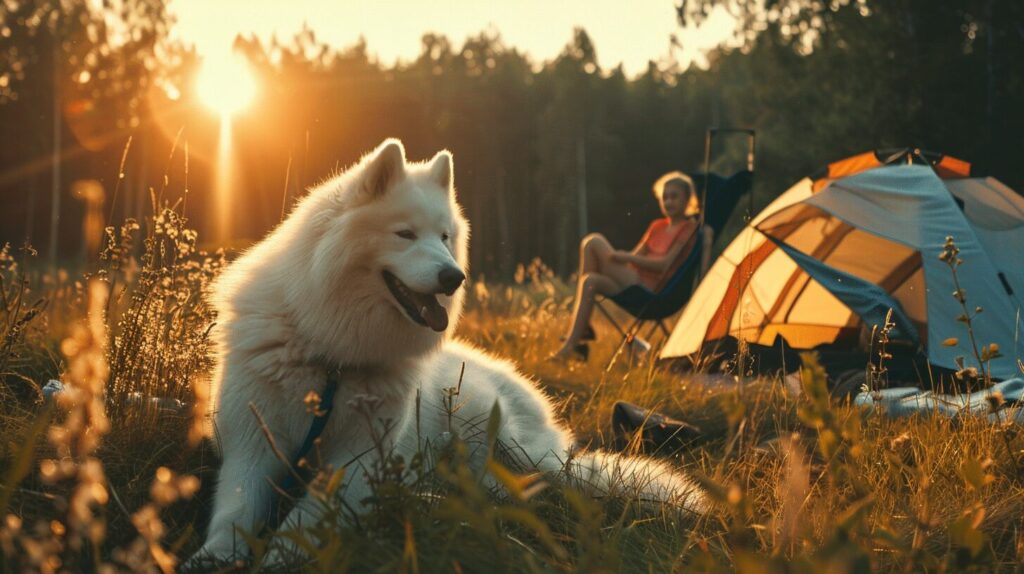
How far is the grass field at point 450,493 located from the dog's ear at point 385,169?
770 millimetres

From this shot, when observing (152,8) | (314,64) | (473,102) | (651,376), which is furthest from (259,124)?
(651,376)

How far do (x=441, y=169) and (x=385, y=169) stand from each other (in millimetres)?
296

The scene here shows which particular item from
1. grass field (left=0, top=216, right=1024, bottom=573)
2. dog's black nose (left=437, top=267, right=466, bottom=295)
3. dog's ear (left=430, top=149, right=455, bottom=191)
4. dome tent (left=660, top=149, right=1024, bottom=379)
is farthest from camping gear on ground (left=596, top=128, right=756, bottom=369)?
dog's black nose (left=437, top=267, right=466, bottom=295)

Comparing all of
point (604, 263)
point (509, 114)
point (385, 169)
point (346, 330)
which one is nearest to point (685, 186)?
point (604, 263)

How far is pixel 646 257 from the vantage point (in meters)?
6.91

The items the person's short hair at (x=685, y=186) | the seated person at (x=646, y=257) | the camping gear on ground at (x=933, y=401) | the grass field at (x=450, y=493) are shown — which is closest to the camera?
the grass field at (x=450, y=493)

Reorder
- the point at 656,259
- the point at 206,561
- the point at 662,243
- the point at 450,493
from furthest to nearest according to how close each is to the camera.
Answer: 1. the point at 662,243
2. the point at 656,259
3. the point at 450,493
4. the point at 206,561

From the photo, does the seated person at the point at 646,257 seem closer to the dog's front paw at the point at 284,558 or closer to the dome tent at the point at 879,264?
the dome tent at the point at 879,264

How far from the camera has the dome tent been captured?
4.91 meters

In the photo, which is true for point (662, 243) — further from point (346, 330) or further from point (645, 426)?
point (346, 330)

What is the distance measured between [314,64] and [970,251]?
36858 mm

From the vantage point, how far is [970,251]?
512 cm

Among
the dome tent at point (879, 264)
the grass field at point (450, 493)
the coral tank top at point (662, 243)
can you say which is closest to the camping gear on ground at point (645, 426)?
the grass field at point (450, 493)

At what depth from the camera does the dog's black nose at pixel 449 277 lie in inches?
98.3
